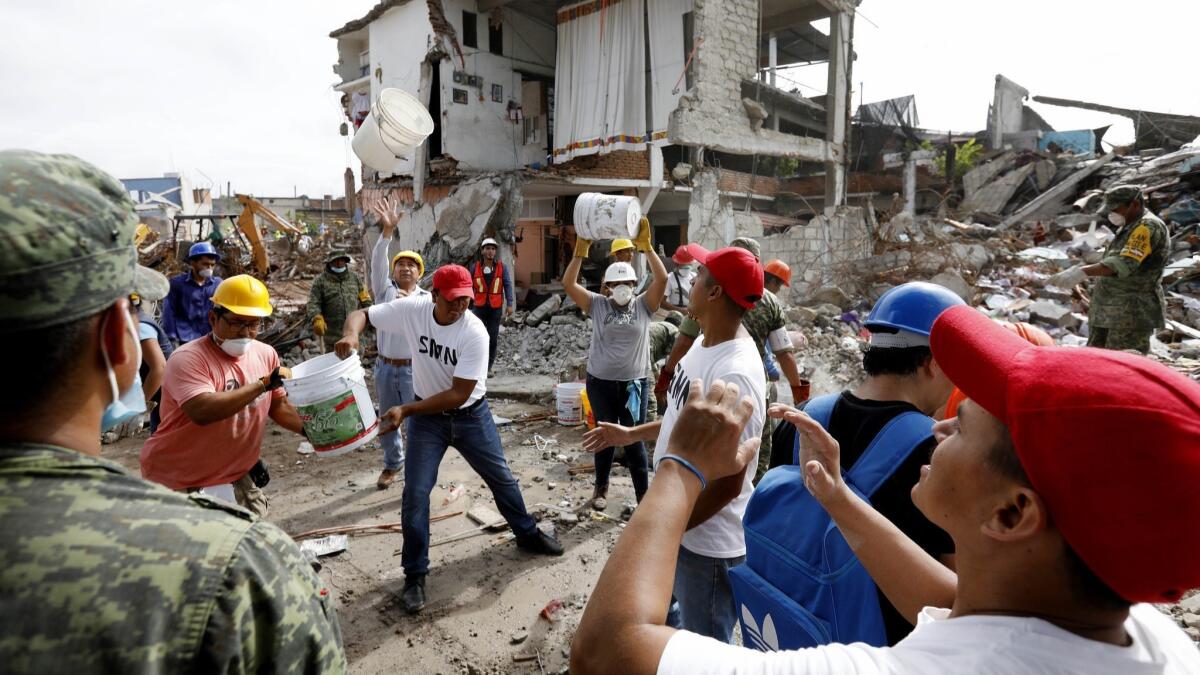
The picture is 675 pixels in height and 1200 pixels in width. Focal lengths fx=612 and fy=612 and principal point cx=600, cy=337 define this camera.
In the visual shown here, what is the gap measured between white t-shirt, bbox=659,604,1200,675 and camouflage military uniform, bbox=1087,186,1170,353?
606 centimetres

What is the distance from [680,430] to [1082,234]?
1512 centimetres

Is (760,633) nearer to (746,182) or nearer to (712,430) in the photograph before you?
(712,430)

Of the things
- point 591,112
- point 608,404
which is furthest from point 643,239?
point 591,112

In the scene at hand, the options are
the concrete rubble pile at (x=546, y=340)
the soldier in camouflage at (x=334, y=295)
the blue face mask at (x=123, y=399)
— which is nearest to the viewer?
the blue face mask at (x=123, y=399)

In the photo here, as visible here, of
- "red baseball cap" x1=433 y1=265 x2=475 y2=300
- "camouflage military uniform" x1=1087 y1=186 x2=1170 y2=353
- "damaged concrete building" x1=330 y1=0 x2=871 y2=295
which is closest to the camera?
"red baseball cap" x1=433 y1=265 x2=475 y2=300

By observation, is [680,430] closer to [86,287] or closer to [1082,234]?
[86,287]

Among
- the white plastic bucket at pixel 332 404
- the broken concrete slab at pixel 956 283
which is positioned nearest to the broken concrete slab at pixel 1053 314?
the broken concrete slab at pixel 956 283

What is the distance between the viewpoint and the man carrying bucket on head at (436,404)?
11.6 ft

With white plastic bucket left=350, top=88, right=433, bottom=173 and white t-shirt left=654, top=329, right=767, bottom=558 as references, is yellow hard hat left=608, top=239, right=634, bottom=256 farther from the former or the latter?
white t-shirt left=654, top=329, right=767, bottom=558

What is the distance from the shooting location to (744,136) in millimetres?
12211

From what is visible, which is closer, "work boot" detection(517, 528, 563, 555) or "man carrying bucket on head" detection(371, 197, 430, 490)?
"work boot" detection(517, 528, 563, 555)

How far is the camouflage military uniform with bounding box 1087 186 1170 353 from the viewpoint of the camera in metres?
5.31

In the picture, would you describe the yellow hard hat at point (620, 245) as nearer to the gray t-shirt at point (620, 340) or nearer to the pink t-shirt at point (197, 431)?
the gray t-shirt at point (620, 340)

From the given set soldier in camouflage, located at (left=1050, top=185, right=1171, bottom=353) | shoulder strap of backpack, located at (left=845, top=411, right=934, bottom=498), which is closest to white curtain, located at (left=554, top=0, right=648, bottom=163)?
soldier in camouflage, located at (left=1050, top=185, right=1171, bottom=353)
